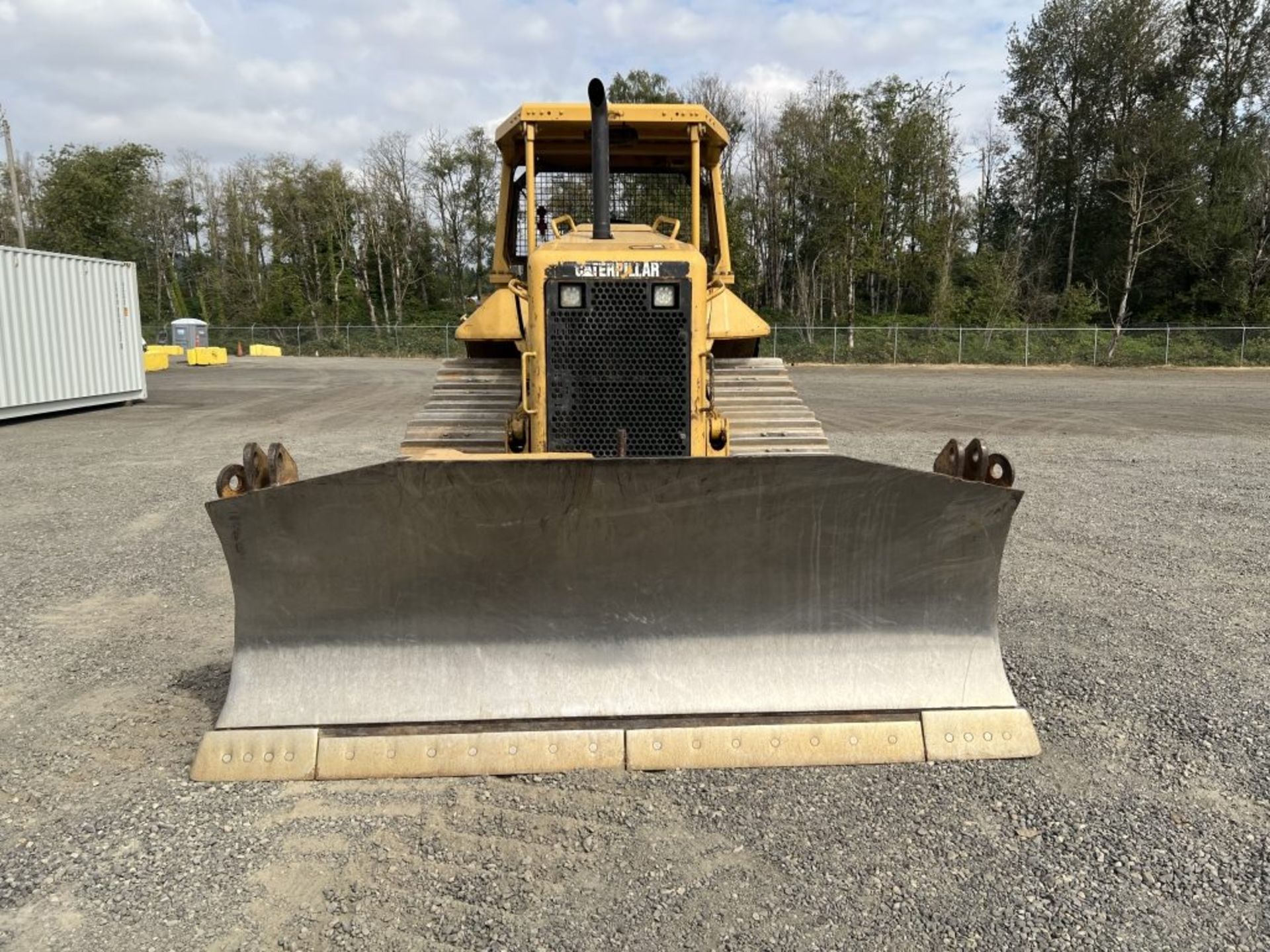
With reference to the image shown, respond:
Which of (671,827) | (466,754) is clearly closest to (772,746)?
(671,827)

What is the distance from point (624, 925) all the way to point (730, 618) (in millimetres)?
1377

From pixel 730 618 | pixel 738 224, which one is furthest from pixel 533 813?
pixel 738 224

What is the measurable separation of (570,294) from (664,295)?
0.45 metres

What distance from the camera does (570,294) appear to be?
433 cm

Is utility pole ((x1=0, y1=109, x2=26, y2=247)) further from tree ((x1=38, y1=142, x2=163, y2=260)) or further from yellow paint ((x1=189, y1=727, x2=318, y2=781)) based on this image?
yellow paint ((x1=189, y1=727, x2=318, y2=781))

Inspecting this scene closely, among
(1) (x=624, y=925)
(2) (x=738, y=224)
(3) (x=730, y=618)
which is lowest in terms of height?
(1) (x=624, y=925)

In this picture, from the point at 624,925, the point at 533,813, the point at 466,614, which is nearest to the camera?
the point at 624,925

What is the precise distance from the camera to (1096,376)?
2958 centimetres

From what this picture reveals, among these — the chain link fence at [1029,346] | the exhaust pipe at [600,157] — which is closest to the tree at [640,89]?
the chain link fence at [1029,346]

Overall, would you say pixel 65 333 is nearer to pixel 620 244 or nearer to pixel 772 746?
pixel 620 244

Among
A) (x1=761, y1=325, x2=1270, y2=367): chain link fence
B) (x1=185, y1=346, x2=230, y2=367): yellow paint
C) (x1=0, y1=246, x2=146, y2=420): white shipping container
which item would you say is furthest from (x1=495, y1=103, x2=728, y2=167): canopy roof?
(x1=185, y1=346, x2=230, y2=367): yellow paint

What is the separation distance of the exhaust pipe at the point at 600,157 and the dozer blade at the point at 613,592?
6.14 ft

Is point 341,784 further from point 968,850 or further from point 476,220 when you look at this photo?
point 476,220

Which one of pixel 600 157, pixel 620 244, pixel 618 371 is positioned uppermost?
pixel 600 157
